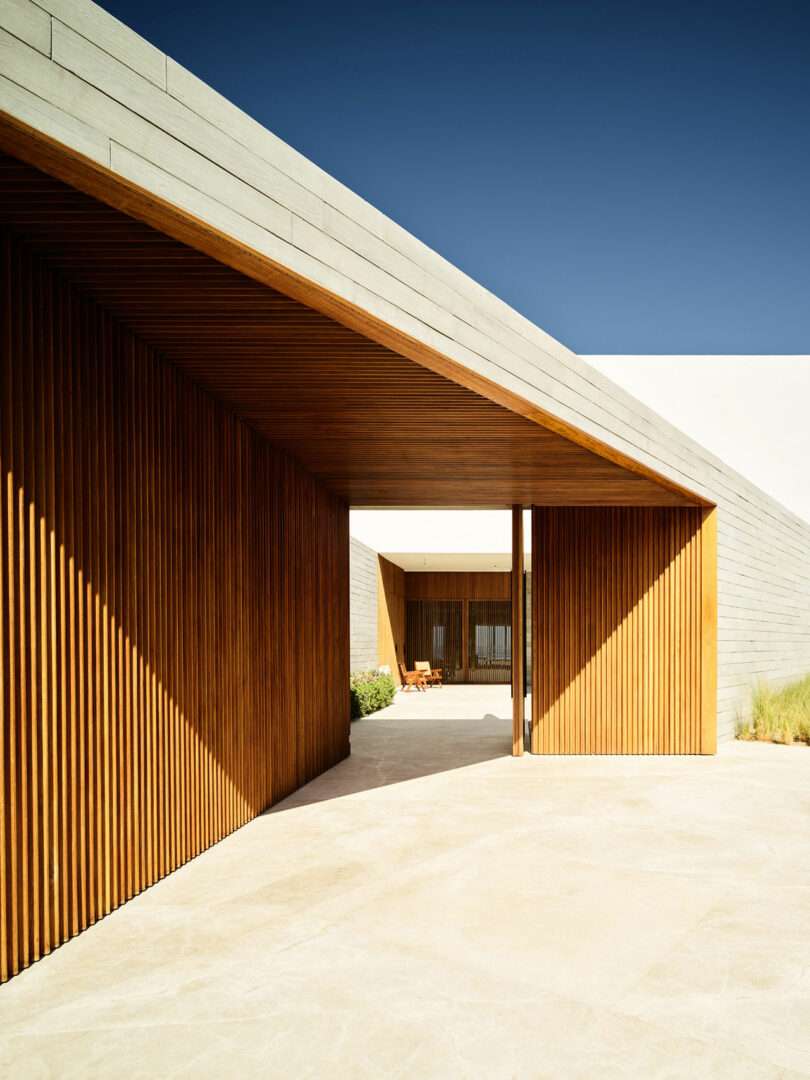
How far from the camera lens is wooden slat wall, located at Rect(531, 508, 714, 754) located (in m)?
10.7

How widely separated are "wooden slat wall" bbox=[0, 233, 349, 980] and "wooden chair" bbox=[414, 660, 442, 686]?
50.2ft

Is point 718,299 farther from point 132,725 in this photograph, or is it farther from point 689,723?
point 132,725

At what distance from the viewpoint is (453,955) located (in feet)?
14.3

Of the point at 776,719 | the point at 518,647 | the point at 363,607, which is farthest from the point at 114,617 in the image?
the point at 363,607

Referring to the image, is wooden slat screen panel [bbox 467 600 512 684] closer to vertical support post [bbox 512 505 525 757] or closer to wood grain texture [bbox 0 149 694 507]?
vertical support post [bbox 512 505 525 757]

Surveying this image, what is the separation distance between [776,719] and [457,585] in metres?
14.0

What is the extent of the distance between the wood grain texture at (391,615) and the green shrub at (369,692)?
8.29 feet

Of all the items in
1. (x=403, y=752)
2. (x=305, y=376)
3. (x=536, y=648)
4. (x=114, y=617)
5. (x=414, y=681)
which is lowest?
(x=414, y=681)

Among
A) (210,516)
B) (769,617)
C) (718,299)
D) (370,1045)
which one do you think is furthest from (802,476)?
(370,1045)

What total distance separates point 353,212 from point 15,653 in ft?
9.43

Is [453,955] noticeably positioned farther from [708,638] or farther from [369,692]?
[369,692]

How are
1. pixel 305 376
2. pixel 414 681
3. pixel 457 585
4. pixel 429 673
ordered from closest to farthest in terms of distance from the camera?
pixel 305 376, pixel 414 681, pixel 429 673, pixel 457 585

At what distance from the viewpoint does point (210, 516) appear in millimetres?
6574

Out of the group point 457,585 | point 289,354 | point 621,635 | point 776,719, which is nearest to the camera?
point 289,354
